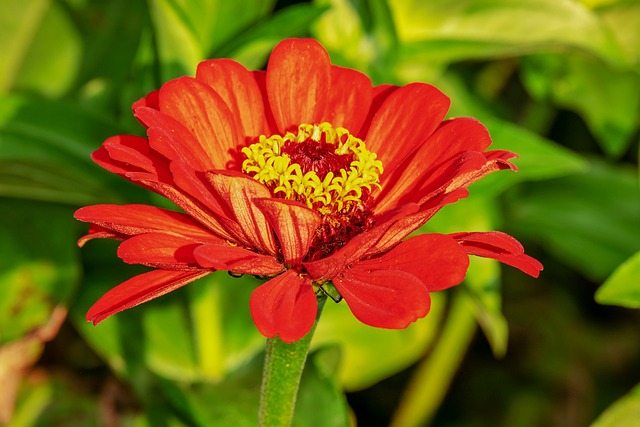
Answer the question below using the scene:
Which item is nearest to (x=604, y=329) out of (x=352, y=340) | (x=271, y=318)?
(x=352, y=340)

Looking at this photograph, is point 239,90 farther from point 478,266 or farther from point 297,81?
point 478,266

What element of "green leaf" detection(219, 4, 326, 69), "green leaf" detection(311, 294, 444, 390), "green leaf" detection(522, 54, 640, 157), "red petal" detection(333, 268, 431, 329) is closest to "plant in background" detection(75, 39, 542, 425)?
"red petal" detection(333, 268, 431, 329)

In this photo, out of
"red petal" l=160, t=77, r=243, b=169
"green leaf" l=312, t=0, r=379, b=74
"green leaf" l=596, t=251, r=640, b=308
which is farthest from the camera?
"green leaf" l=312, t=0, r=379, b=74

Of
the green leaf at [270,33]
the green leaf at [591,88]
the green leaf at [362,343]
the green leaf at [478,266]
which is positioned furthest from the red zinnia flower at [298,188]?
the green leaf at [591,88]

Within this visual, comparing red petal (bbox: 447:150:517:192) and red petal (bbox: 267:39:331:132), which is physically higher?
red petal (bbox: 267:39:331:132)

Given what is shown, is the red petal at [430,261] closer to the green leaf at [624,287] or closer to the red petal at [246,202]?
the red petal at [246,202]

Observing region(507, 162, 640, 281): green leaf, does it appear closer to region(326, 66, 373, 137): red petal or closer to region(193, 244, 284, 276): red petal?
region(326, 66, 373, 137): red petal
